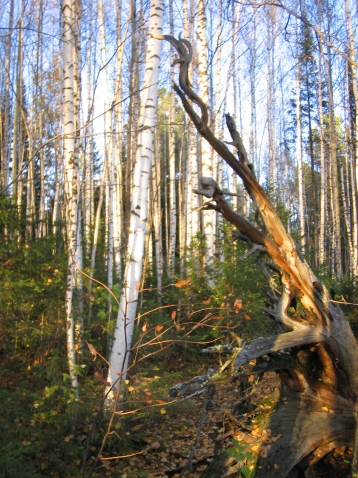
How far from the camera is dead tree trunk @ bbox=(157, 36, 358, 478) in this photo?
4.65m

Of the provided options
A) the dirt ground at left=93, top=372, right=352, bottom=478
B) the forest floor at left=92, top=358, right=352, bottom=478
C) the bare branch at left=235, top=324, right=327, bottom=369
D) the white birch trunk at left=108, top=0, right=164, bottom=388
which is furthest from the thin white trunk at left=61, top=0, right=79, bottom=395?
the bare branch at left=235, top=324, right=327, bottom=369

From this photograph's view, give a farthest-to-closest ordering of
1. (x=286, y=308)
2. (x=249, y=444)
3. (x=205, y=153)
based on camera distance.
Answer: (x=205, y=153) < (x=286, y=308) < (x=249, y=444)

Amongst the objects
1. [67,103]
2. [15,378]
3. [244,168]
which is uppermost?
[67,103]

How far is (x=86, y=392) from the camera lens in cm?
614

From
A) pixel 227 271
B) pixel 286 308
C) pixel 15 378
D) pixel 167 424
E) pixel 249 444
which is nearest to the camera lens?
pixel 249 444

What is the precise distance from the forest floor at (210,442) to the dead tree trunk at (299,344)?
20 centimetres

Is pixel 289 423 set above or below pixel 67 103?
below

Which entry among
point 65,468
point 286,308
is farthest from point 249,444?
point 65,468

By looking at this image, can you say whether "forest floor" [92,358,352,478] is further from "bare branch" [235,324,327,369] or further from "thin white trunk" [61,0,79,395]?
"thin white trunk" [61,0,79,395]

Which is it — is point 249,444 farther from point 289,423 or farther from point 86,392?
point 86,392

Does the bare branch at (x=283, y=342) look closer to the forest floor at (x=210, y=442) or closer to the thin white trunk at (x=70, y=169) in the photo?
the forest floor at (x=210, y=442)

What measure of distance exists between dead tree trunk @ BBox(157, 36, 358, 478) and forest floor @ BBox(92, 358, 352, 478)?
0.20 meters

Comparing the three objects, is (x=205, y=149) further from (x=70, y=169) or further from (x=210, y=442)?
(x=210, y=442)

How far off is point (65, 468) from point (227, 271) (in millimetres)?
4984
